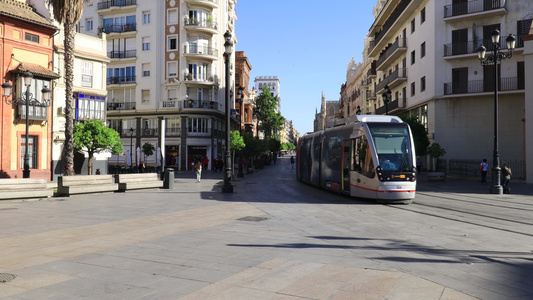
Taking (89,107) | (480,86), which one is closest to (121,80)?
(89,107)

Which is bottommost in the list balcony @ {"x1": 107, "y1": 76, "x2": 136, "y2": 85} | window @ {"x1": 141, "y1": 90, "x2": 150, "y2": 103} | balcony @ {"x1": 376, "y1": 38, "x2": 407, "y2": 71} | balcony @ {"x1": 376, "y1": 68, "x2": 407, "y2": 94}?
window @ {"x1": 141, "y1": 90, "x2": 150, "y2": 103}

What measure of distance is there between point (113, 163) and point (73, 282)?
1913 inches

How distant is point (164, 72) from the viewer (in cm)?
4866

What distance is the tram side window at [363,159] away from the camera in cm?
1462

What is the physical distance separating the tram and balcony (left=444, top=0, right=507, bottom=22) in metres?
21.5

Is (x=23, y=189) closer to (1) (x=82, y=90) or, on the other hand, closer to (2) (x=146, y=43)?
(1) (x=82, y=90)


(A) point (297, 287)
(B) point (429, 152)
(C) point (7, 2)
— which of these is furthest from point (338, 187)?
(C) point (7, 2)

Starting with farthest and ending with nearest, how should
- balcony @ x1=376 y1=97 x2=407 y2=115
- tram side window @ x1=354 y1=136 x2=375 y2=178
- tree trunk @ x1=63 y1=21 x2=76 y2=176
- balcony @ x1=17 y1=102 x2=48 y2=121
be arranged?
balcony @ x1=376 y1=97 x2=407 y2=115 → balcony @ x1=17 y1=102 x2=48 y2=121 → tree trunk @ x1=63 y1=21 x2=76 y2=176 → tram side window @ x1=354 y1=136 x2=375 y2=178

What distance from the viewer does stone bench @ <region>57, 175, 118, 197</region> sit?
16453 millimetres

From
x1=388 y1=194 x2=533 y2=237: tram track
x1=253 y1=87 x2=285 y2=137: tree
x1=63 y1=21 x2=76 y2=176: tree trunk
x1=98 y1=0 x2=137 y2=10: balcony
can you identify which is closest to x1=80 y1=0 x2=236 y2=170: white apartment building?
x1=98 y1=0 x2=137 y2=10: balcony

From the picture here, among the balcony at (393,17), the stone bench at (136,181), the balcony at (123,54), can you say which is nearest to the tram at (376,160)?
the stone bench at (136,181)

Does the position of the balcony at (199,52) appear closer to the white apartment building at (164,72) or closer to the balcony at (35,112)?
the white apartment building at (164,72)

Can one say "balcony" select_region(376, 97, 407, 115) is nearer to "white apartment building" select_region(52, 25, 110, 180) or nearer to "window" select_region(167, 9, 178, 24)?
"window" select_region(167, 9, 178, 24)

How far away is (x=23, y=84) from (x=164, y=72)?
25.3 meters
